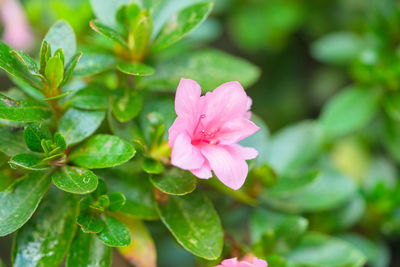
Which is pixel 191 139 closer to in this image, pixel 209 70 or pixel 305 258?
pixel 209 70

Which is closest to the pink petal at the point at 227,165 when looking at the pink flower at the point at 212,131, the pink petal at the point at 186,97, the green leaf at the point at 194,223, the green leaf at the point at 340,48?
the pink flower at the point at 212,131

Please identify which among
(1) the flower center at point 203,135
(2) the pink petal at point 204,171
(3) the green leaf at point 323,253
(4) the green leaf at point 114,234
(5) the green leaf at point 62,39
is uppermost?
(5) the green leaf at point 62,39

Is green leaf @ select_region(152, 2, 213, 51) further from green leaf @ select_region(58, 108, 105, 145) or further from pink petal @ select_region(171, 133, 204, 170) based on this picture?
pink petal @ select_region(171, 133, 204, 170)

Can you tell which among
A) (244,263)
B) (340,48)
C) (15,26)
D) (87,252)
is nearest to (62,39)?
(87,252)

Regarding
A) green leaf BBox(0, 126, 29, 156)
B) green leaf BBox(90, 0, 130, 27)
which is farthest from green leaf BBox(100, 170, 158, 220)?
green leaf BBox(90, 0, 130, 27)

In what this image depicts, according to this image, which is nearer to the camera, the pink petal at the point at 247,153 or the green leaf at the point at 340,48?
the pink petal at the point at 247,153

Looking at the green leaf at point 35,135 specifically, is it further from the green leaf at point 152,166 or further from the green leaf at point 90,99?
the green leaf at point 152,166
